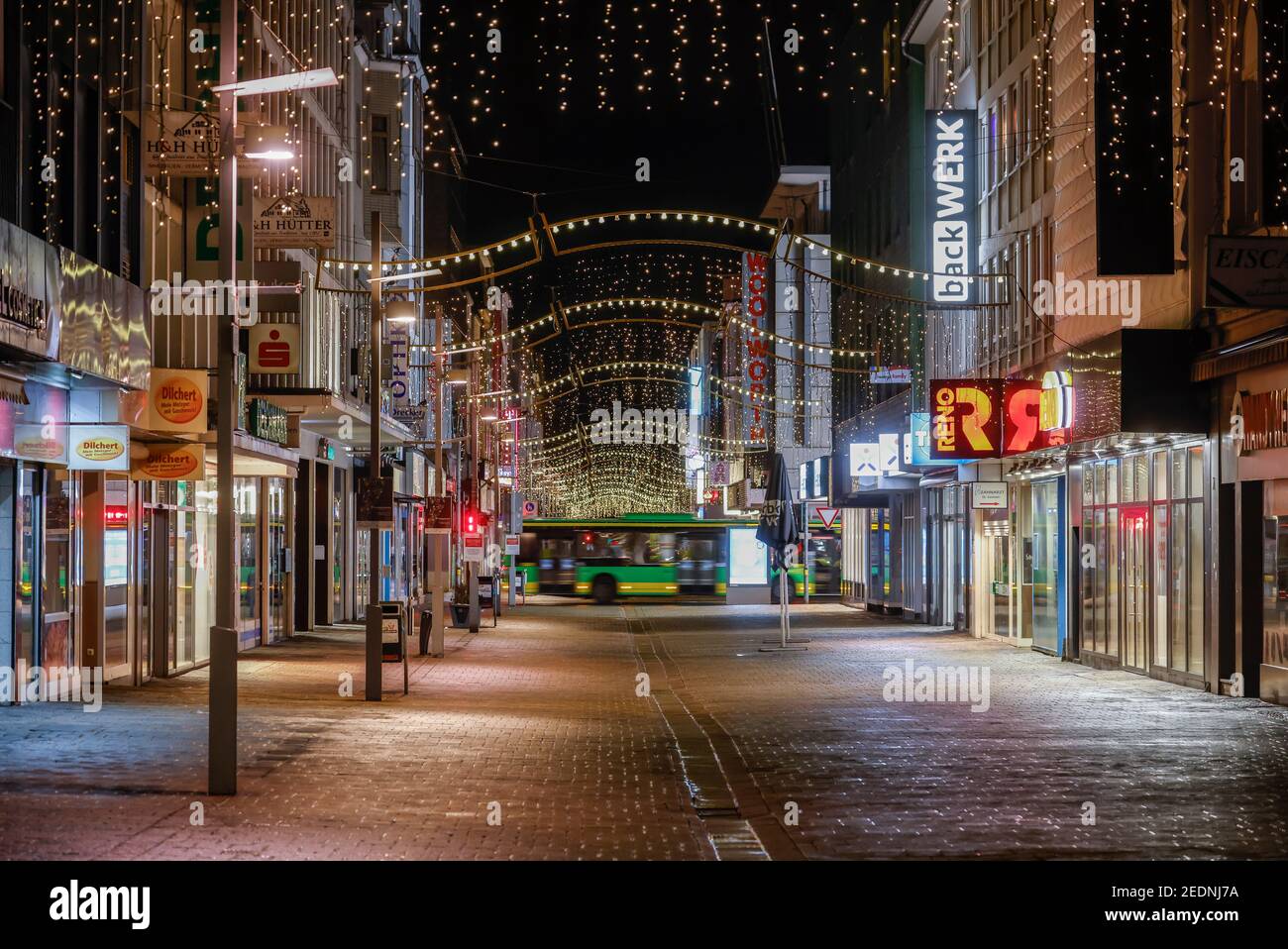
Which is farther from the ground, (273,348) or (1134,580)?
(273,348)

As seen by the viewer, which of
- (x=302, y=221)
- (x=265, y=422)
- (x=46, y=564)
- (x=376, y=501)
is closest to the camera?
(x=46, y=564)

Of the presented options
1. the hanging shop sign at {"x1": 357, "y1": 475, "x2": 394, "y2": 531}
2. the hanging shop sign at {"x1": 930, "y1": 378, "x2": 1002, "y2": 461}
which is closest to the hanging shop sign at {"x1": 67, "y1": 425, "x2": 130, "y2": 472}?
the hanging shop sign at {"x1": 357, "y1": 475, "x2": 394, "y2": 531}

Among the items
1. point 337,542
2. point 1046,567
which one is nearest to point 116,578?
point 1046,567

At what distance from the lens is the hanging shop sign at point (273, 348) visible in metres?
29.4

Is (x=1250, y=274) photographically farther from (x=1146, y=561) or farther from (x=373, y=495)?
(x=373, y=495)

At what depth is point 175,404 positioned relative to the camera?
20.3 meters

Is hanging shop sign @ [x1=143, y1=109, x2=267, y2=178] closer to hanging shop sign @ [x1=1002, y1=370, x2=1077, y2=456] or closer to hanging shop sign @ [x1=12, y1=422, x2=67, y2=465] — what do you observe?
hanging shop sign @ [x1=12, y1=422, x2=67, y2=465]

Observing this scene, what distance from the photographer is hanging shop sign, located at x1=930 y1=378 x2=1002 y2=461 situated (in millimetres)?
Answer: 28125

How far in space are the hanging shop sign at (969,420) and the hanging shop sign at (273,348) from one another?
1104 centimetres

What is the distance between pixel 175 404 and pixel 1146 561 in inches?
528

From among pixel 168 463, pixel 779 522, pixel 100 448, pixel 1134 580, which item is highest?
pixel 100 448

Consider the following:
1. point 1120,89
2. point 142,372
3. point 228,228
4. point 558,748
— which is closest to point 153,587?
point 142,372

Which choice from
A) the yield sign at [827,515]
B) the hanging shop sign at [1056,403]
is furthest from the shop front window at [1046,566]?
the yield sign at [827,515]
